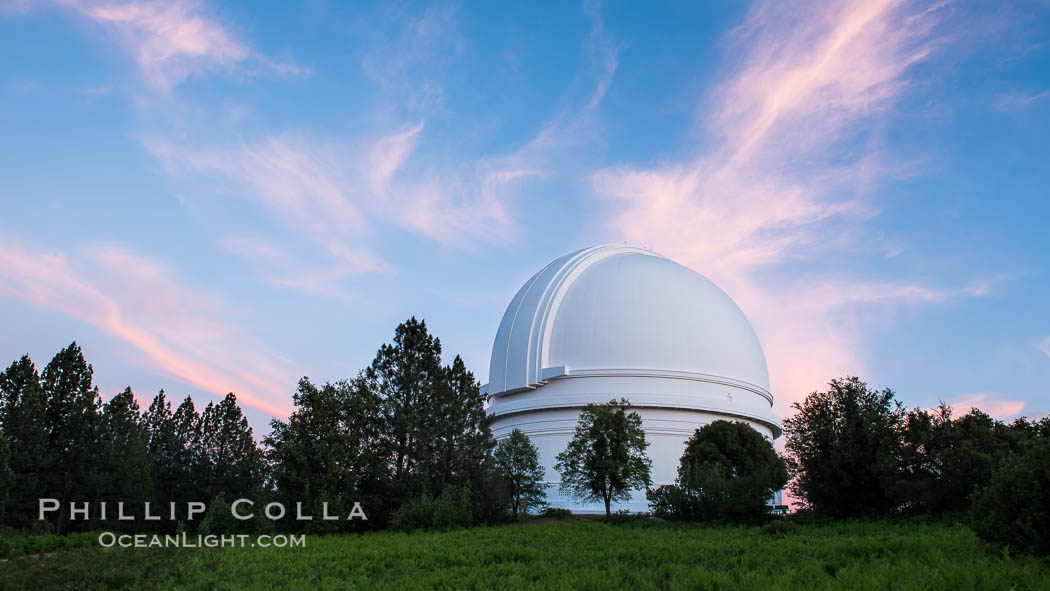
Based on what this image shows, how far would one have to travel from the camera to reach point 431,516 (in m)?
19.2

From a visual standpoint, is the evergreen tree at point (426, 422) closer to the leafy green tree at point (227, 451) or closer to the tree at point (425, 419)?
the tree at point (425, 419)

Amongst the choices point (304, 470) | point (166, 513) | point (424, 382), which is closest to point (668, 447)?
point (424, 382)

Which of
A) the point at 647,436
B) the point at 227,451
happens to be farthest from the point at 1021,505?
the point at 227,451

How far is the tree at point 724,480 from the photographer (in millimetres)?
20016

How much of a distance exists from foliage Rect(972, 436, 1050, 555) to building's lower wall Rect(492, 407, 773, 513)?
24345 mm

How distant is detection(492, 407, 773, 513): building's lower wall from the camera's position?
33844 mm

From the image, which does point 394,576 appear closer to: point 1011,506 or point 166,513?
point 1011,506

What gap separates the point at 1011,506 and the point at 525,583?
22.6 feet

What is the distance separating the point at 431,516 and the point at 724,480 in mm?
9658

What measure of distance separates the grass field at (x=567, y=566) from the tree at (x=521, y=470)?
1337 centimetres

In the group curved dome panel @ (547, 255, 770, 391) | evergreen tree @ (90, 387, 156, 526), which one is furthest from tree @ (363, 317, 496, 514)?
evergreen tree @ (90, 387, 156, 526)

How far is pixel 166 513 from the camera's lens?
126 ft

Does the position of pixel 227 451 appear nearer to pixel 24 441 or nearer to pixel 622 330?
pixel 24 441

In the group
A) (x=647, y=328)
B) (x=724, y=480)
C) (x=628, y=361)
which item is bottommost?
(x=724, y=480)
